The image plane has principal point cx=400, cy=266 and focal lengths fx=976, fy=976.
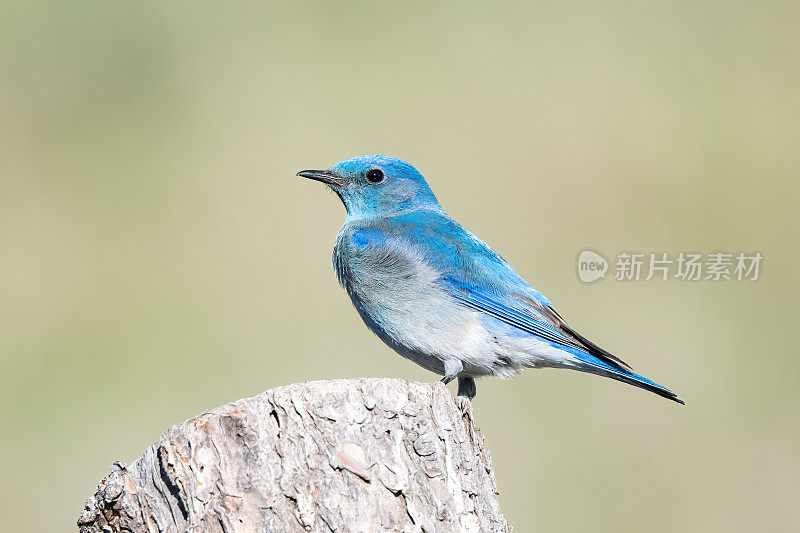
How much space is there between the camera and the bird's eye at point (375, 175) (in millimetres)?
6555

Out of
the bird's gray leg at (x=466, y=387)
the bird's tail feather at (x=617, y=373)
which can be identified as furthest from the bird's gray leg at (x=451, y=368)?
the bird's tail feather at (x=617, y=373)

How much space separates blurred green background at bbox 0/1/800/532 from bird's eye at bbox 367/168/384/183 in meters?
2.41

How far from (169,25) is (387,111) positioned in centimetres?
278

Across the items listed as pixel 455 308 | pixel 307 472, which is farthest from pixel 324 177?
pixel 307 472

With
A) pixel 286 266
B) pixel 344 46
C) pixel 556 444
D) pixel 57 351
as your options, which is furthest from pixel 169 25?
pixel 556 444

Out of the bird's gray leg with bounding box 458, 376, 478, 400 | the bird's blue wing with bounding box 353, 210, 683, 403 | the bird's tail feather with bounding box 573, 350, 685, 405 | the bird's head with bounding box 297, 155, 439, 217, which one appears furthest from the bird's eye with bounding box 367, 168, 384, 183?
the bird's tail feather with bounding box 573, 350, 685, 405

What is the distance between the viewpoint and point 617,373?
551cm

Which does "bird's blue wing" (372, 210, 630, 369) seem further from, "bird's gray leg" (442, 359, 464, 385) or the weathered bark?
the weathered bark

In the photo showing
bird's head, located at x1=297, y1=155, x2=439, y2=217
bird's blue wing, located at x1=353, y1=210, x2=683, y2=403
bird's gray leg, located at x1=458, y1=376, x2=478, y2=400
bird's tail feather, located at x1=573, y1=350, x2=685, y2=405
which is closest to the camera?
bird's tail feather, located at x1=573, y1=350, x2=685, y2=405

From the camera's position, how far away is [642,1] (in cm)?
1185

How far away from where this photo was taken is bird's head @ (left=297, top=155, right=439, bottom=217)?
6555 mm

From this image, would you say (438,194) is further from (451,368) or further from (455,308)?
(451,368)

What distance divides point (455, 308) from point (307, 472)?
217 centimetres

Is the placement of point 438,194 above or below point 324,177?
above
